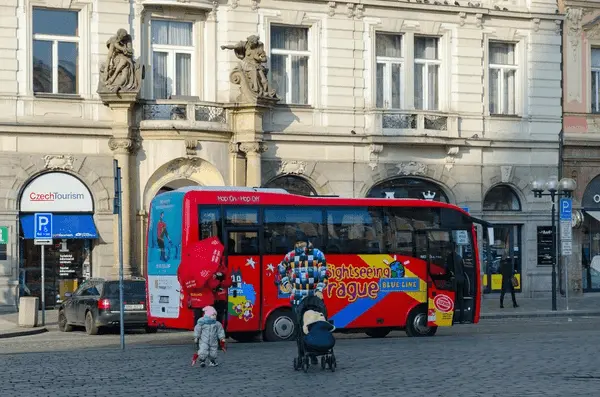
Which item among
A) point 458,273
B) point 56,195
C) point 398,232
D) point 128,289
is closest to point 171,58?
point 56,195

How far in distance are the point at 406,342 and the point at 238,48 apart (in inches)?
687

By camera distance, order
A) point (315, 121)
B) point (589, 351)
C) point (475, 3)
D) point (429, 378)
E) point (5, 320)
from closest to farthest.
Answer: point (429, 378) → point (589, 351) → point (5, 320) → point (315, 121) → point (475, 3)

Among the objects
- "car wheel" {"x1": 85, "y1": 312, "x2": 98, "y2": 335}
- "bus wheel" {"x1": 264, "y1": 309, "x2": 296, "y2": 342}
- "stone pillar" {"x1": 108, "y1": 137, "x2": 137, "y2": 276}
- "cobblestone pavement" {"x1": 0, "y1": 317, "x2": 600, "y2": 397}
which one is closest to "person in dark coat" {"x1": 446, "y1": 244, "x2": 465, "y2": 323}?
"cobblestone pavement" {"x1": 0, "y1": 317, "x2": 600, "y2": 397}

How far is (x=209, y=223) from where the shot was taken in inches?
1061

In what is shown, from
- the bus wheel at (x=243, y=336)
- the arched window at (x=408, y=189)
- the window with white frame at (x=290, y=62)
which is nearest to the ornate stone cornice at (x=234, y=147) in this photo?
the window with white frame at (x=290, y=62)

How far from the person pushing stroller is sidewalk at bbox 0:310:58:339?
13.3 m

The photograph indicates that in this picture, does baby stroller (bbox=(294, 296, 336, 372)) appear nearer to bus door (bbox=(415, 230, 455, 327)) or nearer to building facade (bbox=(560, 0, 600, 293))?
bus door (bbox=(415, 230, 455, 327))

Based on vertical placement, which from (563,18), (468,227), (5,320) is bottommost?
(5,320)

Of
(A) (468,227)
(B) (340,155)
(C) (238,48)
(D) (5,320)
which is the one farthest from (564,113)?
(D) (5,320)

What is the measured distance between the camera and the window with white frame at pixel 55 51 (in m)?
39.3

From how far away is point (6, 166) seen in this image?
3866cm

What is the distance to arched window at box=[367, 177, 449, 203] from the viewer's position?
146 feet

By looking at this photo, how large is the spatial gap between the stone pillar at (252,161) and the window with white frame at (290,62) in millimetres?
2487

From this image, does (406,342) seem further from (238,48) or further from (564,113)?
(564,113)
